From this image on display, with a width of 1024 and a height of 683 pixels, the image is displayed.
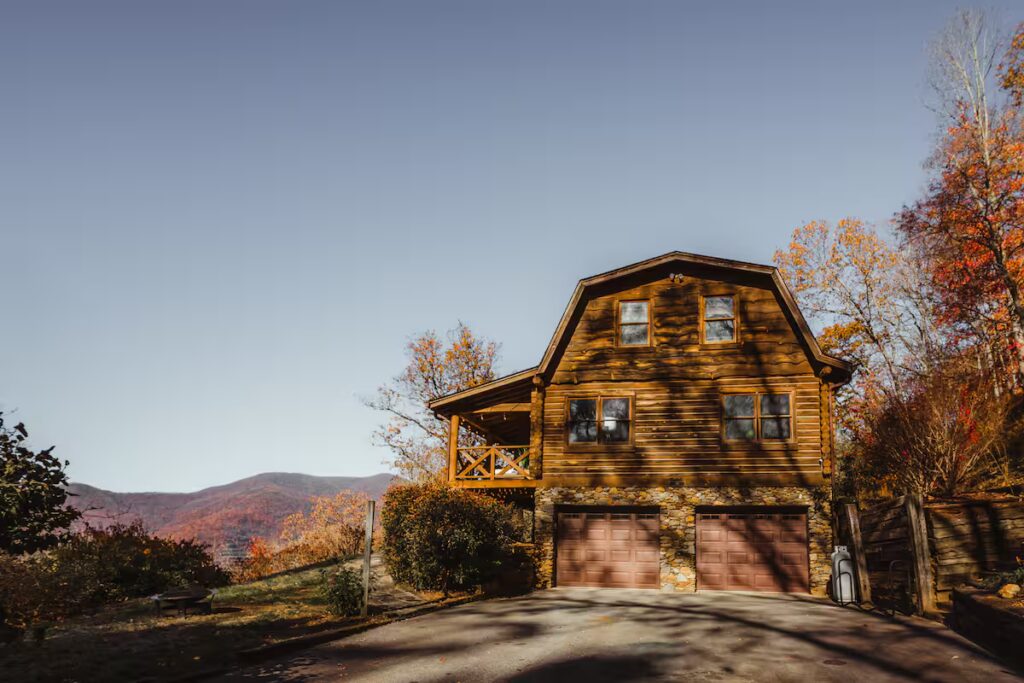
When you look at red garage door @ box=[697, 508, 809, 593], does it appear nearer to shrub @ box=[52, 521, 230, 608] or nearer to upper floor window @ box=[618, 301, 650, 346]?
upper floor window @ box=[618, 301, 650, 346]

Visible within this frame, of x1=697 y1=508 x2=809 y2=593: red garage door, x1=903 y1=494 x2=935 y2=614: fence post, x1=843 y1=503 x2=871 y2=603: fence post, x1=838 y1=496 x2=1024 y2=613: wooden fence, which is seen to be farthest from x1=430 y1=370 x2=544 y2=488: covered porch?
x1=903 y1=494 x2=935 y2=614: fence post

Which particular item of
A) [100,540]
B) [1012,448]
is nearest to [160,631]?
[100,540]

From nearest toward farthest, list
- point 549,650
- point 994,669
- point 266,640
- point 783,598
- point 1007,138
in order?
1. point 994,669
2. point 549,650
3. point 266,640
4. point 783,598
5. point 1007,138

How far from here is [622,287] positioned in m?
23.6

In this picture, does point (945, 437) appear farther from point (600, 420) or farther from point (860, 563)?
point (600, 420)

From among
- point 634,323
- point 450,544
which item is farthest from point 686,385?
point 450,544

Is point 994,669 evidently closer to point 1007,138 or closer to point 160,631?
point 160,631

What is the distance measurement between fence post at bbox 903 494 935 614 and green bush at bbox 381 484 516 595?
10.1 metres

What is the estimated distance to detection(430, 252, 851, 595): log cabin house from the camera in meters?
21.5

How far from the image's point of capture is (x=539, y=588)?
22.2m

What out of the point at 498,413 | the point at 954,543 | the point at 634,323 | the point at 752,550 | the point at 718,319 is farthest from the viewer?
the point at 498,413

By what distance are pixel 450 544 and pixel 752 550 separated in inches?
332

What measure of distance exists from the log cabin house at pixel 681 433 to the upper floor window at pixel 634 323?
1.4 inches

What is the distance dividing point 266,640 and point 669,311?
14.4 m
